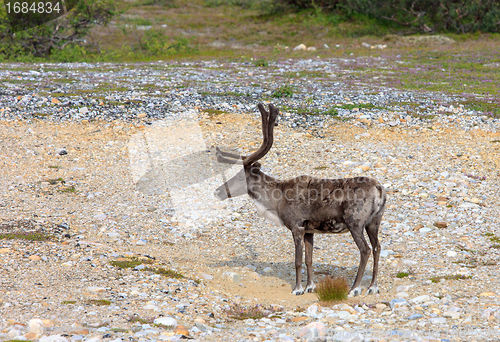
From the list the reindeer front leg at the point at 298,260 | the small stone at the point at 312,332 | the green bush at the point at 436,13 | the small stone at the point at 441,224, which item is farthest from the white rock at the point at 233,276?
the green bush at the point at 436,13

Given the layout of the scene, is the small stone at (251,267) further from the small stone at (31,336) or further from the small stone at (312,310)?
the small stone at (31,336)

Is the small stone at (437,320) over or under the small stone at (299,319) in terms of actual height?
over

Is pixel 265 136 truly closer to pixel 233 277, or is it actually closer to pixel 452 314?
pixel 233 277

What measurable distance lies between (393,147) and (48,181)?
10008mm

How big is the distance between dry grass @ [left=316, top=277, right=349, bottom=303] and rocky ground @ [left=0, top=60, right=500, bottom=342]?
0.70 feet

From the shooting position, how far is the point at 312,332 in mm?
6656

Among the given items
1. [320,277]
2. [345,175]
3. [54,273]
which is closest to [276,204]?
[320,277]

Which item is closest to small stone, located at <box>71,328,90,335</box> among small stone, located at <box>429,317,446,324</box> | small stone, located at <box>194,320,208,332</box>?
small stone, located at <box>194,320,208,332</box>

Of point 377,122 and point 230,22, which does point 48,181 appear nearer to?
point 377,122

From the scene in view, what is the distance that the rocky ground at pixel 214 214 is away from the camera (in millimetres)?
7250

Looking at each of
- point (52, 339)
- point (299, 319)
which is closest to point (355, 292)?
point (299, 319)

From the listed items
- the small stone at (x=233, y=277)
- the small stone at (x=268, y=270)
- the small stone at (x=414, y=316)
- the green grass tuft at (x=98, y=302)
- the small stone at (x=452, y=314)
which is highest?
the green grass tuft at (x=98, y=302)

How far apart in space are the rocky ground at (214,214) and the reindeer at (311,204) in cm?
70

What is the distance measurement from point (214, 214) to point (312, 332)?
6.08m
